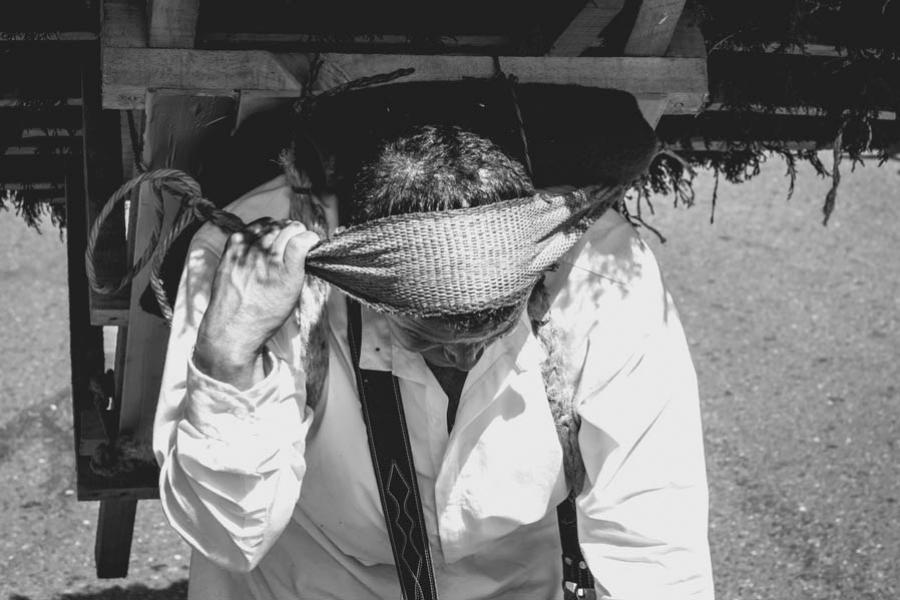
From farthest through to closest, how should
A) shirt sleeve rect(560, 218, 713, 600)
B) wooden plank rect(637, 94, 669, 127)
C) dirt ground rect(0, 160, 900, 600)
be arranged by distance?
dirt ground rect(0, 160, 900, 600)
wooden plank rect(637, 94, 669, 127)
shirt sleeve rect(560, 218, 713, 600)

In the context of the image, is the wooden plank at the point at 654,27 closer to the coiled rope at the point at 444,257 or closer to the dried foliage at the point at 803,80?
the dried foliage at the point at 803,80

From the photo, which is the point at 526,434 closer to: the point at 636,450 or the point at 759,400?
the point at 636,450

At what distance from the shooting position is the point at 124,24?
2.24m

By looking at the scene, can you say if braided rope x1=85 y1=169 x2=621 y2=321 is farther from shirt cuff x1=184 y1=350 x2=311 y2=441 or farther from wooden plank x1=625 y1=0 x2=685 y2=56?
wooden plank x1=625 y1=0 x2=685 y2=56

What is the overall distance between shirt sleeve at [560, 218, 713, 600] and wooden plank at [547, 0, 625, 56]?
40 cm

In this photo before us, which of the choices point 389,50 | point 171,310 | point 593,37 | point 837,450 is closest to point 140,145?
point 171,310

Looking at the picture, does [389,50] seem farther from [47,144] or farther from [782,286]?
[782,286]

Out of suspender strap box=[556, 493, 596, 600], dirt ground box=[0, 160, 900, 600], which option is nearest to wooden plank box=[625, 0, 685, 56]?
suspender strap box=[556, 493, 596, 600]

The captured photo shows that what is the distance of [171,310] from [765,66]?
1324 mm

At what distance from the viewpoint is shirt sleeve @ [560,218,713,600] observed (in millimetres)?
2299

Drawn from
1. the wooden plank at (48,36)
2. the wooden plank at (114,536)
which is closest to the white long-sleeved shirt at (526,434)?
the wooden plank at (48,36)

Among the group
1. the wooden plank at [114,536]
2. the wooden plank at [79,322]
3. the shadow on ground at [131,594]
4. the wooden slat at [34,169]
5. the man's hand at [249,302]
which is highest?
the man's hand at [249,302]

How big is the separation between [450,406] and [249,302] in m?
0.48

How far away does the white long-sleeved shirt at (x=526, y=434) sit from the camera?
7.46ft
